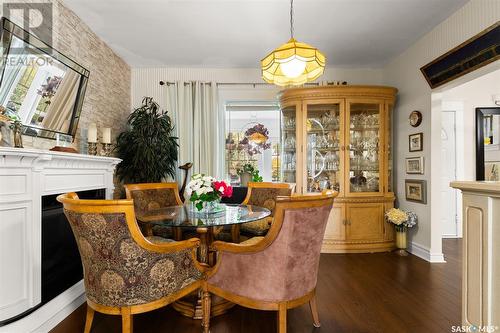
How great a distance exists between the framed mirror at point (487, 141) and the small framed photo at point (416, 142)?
5.15 feet

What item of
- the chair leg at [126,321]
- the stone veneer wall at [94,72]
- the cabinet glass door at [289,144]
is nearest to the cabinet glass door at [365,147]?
the cabinet glass door at [289,144]

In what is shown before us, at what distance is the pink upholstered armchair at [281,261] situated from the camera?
4.94 feet

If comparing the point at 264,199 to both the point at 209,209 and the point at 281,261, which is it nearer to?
the point at 209,209

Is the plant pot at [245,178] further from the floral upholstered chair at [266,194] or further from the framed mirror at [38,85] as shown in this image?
the framed mirror at [38,85]

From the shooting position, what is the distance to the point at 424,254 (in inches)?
135

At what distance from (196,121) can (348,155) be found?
2.33m

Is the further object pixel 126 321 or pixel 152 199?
pixel 152 199

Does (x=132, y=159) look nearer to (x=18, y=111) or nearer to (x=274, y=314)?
(x=18, y=111)

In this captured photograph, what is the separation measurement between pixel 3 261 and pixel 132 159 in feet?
7.28

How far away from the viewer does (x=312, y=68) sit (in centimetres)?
220

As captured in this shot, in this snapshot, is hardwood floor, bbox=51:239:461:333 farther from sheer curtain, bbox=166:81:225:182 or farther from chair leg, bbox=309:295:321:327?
sheer curtain, bbox=166:81:225:182

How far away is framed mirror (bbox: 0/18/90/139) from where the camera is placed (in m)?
1.97

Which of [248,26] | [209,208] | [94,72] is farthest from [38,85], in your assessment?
[248,26]

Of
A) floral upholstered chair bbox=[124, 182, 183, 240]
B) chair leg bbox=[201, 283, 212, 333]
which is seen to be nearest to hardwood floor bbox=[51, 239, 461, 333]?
chair leg bbox=[201, 283, 212, 333]
